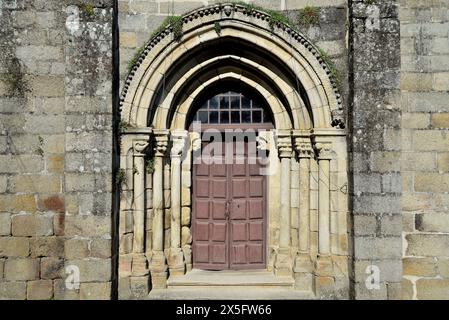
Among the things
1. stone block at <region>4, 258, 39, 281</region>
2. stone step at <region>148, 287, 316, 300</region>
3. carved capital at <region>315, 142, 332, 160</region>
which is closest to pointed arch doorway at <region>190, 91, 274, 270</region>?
stone step at <region>148, 287, 316, 300</region>

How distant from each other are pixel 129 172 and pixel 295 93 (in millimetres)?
2693

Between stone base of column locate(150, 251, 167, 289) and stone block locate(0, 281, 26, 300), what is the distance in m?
1.74

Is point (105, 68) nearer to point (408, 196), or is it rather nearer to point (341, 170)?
point (341, 170)

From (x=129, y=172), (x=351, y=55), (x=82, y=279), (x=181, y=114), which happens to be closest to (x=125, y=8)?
(x=181, y=114)

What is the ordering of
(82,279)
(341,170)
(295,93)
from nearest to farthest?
(82,279) → (341,170) → (295,93)

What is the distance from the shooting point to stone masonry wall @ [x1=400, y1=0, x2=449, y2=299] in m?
6.62

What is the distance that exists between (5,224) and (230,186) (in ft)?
10.8

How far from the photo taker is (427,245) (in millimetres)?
6641

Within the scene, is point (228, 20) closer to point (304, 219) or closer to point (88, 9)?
point (88, 9)

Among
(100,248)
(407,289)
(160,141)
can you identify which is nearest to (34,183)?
(100,248)

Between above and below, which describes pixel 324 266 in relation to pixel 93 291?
above

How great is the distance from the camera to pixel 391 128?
20.7ft

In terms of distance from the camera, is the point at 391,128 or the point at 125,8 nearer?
the point at 391,128

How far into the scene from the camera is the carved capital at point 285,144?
24.4ft
